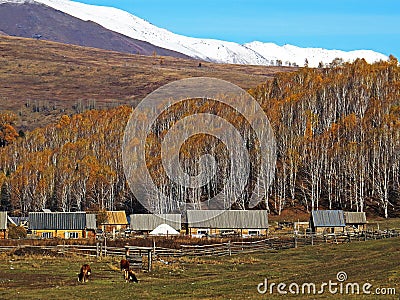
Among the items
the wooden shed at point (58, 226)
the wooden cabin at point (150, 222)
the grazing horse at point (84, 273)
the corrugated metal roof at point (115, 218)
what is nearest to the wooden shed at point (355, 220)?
the wooden cabin at point (150, 222)

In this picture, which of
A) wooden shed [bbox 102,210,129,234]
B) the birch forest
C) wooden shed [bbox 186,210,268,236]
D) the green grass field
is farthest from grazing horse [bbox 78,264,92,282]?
the birch forest

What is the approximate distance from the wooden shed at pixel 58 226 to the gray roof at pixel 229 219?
39.5 feet

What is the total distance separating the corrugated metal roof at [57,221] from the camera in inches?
3290

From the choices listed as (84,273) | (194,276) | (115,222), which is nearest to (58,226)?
(115,222)

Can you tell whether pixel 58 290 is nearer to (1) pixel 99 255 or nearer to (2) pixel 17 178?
(1) pixel 99 255

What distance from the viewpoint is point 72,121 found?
147750 millimetres

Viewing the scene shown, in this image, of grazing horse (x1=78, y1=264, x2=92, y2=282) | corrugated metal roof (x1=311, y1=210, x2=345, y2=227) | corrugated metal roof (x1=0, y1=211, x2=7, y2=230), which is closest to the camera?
grazing horse (x1=78, y1=264, x2=92, y2=282)

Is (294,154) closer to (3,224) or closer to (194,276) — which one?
(3,224)

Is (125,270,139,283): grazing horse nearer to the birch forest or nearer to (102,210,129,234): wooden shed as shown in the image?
(102,210,129,234): wooden shed

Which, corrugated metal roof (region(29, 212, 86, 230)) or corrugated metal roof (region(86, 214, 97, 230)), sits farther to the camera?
corrugated metal roof (region(86, 214, 97, 230))

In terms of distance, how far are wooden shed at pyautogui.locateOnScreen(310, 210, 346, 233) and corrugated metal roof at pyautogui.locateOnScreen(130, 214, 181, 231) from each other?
50.0 feet

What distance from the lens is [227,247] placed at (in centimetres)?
5928

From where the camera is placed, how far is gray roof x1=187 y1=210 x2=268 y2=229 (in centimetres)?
7944

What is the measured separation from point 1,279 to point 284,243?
99.7 ft
